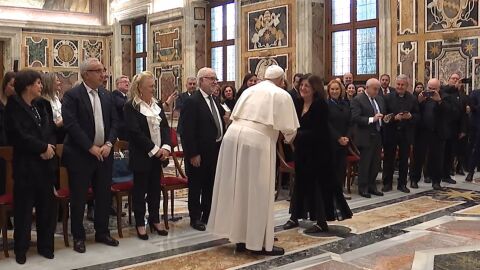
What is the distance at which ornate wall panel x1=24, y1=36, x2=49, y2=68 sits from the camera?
17781 mm

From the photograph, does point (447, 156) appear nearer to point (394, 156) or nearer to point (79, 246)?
point (394, 156)

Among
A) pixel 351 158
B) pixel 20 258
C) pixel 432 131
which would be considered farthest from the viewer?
pixel 432 131

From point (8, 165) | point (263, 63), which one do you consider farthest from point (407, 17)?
point (8, 165)

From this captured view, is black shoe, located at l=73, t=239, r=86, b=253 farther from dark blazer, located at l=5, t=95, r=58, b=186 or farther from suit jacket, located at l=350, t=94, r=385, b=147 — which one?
suit jacket, located at l=350, t=94, r=385, b=147

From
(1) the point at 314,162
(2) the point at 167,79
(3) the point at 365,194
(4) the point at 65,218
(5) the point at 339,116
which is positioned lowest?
(3) the point at 365,194

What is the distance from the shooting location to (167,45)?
52.7ft

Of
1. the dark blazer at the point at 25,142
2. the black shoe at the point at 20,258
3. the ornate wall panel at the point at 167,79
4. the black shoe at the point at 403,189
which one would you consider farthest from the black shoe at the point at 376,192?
the ornate wall panel at the point at 167,79

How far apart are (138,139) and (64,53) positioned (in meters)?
14.3

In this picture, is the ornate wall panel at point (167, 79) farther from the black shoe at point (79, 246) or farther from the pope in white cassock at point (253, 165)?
the pope in white cassock at point (253, 165)

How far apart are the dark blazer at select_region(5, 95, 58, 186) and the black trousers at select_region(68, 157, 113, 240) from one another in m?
0.36

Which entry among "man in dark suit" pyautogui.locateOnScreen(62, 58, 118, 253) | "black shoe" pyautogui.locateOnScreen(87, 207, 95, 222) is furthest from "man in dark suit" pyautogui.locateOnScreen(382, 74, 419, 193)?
"man in dark suit" pyautogui.locateOnScreen(62, 58, 118, 253)

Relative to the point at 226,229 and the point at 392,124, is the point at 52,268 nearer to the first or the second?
Result: the point at 226,229

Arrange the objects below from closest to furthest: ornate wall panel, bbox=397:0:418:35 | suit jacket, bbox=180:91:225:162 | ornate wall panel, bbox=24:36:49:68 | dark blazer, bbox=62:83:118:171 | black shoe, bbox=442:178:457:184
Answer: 1. dark blazer, bbox=62:83:118:171
2. suit jacket, bbox=180:91:225:162
3. black shoe, bbox=442:178:457:184
4. ornate wall panel, bbox=397:0:418:35
5. ornate wall panel, bbox=24:36:49:68

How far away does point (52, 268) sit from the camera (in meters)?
4.43
